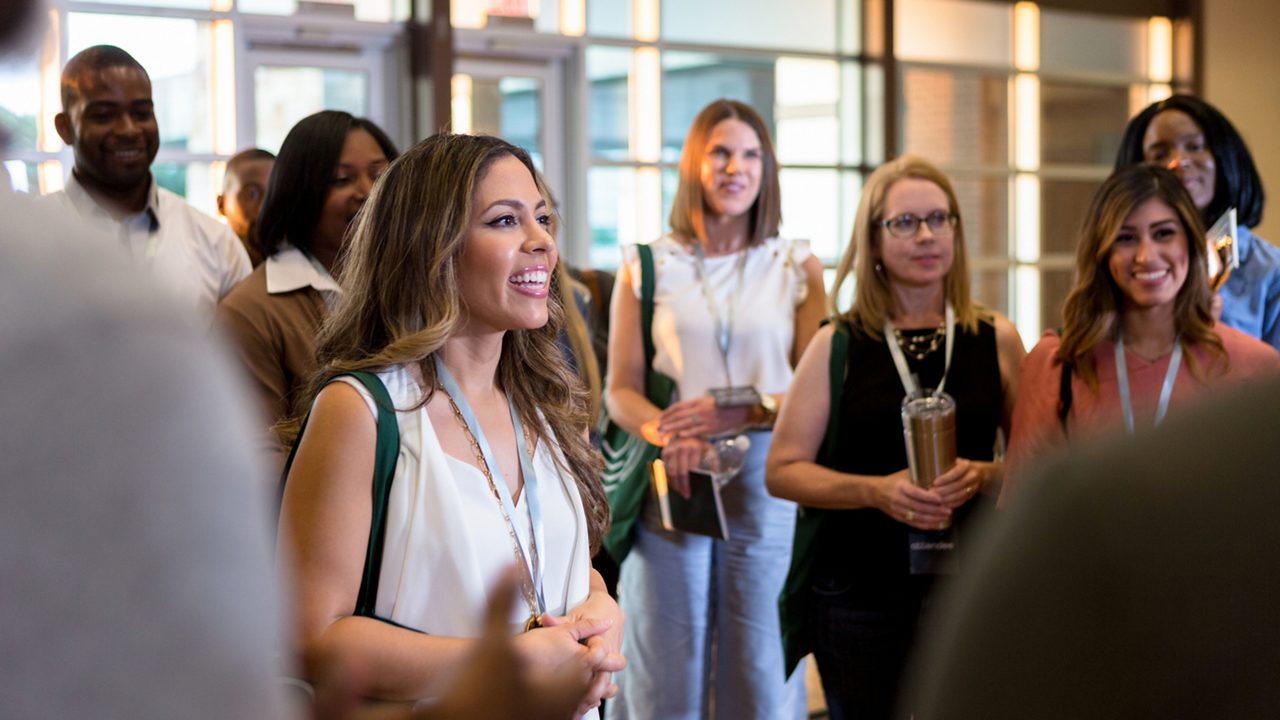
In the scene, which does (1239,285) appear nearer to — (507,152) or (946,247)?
(946,247)

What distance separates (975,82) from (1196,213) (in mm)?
5641

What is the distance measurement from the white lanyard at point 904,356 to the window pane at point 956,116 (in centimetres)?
510

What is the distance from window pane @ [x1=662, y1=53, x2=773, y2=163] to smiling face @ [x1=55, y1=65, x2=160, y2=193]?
4181mm

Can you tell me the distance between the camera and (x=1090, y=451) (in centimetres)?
49

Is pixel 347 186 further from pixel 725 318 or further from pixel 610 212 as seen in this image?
pixel 610 212

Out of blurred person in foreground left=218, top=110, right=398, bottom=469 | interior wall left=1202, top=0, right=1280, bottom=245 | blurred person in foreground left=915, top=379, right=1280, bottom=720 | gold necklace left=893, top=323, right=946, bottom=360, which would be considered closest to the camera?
blurred person in foreground left=915, top=379, right=1280, bottom=720

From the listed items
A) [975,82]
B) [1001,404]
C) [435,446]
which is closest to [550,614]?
[435,446]

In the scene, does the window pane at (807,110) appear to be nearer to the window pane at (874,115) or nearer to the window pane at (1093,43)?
the window pane at (874,115)

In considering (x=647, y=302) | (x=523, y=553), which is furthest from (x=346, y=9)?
(x=523, y=553)

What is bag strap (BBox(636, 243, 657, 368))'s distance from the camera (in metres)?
3.56

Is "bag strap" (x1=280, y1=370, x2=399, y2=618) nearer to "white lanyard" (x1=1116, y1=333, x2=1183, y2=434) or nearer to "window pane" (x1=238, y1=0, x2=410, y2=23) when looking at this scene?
"white lanyard" (x1=1116, y1=333, x2=1183, y2=434)

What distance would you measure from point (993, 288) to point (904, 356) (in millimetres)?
5655

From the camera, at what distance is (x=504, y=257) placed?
207 centimetres

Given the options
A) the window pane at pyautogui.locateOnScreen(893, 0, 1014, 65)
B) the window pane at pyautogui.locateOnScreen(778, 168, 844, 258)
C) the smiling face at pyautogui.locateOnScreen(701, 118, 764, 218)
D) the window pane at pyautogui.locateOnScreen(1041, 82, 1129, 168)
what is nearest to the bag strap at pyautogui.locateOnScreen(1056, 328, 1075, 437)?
the smiling face at pyautogui.locateOnScreen(701, 118, 764, 218)
